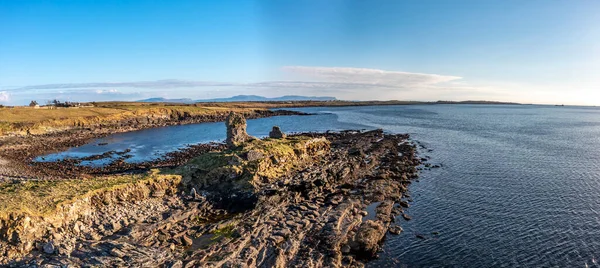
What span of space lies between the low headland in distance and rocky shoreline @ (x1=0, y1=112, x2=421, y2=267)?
3.1 inches

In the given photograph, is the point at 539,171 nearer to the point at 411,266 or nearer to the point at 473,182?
the point at 473,182

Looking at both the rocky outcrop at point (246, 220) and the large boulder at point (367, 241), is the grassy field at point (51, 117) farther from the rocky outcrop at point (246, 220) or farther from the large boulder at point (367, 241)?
the large boulder at point (367, 241)

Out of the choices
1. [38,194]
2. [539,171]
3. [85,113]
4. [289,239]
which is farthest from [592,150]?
[85,113]

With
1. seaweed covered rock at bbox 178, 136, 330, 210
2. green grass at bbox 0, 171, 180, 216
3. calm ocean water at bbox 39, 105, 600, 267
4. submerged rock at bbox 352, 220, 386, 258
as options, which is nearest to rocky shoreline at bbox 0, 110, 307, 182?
calm ocean water at bbox 39, 105, 600, 267

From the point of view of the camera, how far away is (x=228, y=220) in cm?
2564

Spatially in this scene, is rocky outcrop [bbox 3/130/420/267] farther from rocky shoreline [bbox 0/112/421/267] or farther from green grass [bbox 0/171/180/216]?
green grass [bbox 0/171/180/216]

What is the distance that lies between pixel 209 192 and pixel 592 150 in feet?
236

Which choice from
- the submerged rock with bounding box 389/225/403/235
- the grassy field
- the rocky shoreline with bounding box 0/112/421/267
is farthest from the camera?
the grassy field

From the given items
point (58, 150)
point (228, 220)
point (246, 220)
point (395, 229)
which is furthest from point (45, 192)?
point (58, 150)

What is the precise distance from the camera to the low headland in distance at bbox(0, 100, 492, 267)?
19.0 metres

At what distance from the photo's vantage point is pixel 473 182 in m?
40.1

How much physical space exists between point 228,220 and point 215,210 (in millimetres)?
2779

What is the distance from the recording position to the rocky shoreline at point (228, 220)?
734 inches

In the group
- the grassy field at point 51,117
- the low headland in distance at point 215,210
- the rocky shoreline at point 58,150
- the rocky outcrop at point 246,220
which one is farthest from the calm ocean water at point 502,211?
the grassy field at point 51,117
